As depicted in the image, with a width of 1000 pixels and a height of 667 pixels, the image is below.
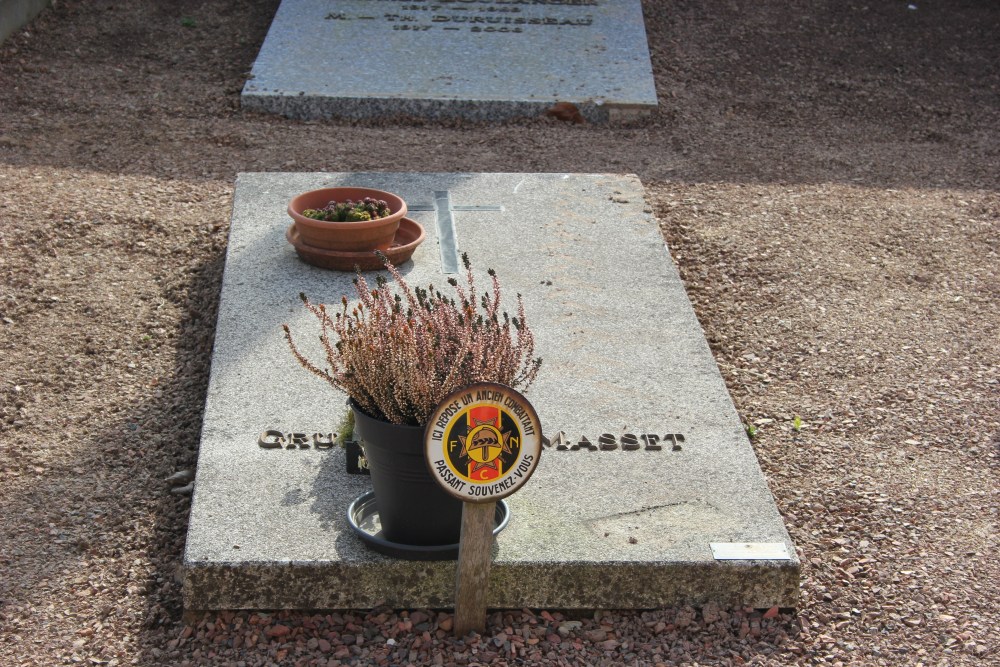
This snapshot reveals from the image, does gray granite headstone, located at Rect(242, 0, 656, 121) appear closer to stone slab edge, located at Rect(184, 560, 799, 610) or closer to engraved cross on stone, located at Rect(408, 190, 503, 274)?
engraved cross on stone, located at Rect(408, 190, 503, 274)

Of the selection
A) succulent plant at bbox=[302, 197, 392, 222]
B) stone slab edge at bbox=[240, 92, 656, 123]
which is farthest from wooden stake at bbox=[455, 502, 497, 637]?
stone slab edge at bbox=[240, 92, 656, 123]

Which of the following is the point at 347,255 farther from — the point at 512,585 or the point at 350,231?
the point at 512,585

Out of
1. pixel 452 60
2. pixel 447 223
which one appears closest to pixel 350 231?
pixel 447 223

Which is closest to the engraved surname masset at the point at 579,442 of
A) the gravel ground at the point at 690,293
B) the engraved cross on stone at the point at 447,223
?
the gravel ground at the point at 690,293

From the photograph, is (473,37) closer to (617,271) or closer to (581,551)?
(617,271)

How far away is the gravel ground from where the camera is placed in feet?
9.52

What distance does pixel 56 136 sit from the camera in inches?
252

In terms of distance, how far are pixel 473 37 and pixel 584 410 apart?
16.9 feet

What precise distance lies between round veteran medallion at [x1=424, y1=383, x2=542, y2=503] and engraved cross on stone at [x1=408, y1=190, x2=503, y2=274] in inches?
83.4

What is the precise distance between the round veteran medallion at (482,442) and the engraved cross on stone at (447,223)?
6.95 ft

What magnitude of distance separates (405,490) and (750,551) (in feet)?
3.12

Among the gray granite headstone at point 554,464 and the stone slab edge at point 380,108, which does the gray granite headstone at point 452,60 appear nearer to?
the stone slab edge at point 380,108

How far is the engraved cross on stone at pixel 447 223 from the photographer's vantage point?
460cm

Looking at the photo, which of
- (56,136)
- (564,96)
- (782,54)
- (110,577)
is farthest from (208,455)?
(782,54)
